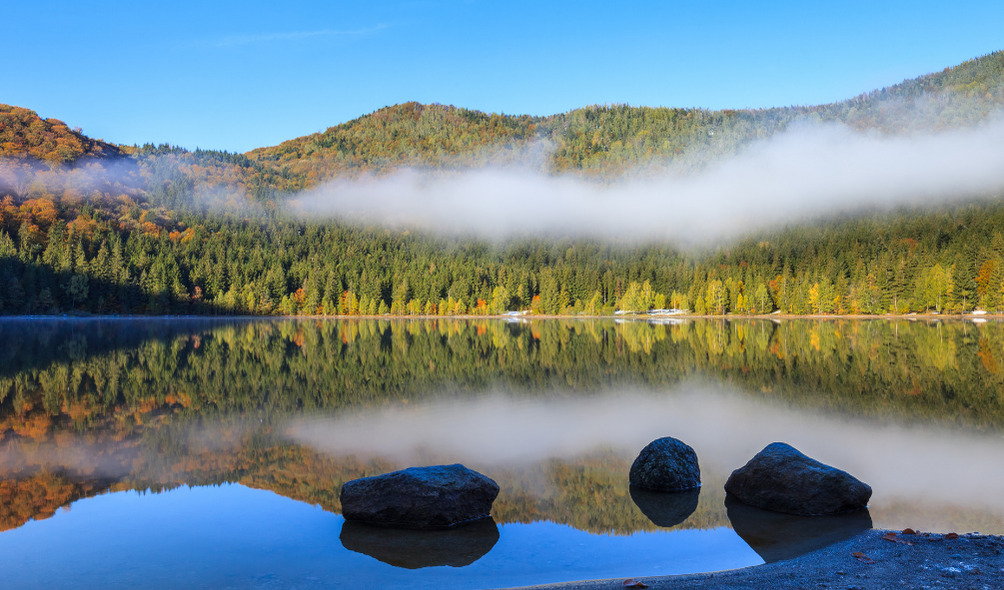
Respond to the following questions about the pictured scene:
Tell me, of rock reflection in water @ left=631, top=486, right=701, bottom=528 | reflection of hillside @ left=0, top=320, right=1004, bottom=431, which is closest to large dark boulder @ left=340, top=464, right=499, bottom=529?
rock reflection in water @ left=631, top=486, right=701, bottom=528

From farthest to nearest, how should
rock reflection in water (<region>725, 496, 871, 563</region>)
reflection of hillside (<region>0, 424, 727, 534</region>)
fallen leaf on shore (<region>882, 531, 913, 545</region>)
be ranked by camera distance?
reflection of hillside (<region>0, 424, 727, 534</region>)
rock reflection in water (<region>725, 496, 871, 563</region>)
fallen leaf on shore (<region>882, 531, 913, 545</region>)

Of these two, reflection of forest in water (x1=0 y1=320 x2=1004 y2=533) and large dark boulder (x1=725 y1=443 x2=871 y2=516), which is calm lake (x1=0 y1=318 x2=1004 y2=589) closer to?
reflection of forest in water (x1=0 y1=320 x2=1004 y2=533)

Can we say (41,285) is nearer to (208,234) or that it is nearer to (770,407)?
(208,234)

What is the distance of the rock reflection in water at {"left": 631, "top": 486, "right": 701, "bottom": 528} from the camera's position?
33.8 feet

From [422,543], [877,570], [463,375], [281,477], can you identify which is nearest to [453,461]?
[281,477]

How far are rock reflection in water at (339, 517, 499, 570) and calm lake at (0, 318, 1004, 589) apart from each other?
45 millimetres

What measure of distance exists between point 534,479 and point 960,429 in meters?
12.0

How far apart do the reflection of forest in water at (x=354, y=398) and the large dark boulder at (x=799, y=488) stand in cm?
80

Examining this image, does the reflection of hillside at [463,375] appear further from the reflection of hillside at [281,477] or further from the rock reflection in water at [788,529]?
the rock reflection in water at [788,529]

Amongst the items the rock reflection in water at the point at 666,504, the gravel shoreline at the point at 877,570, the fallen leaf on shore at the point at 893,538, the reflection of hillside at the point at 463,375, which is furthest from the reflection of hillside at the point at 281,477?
the reflection of hillside at the point at 463,375

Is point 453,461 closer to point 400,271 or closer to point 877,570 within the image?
point 877,570

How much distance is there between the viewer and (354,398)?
75.0 ft

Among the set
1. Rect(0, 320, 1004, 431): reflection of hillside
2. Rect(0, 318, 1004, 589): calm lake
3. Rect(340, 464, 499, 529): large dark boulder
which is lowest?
Rect(0, 320, 1004, 431): reflection of hillside

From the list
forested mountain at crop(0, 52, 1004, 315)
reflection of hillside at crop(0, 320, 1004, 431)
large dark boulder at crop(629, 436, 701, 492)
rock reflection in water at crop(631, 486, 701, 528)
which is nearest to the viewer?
rock reflection in water at crop(631, 486, 701, 528)
